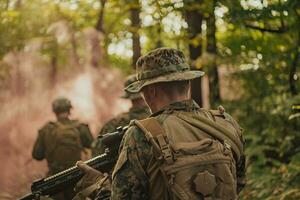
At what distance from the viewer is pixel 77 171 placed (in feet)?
17.1

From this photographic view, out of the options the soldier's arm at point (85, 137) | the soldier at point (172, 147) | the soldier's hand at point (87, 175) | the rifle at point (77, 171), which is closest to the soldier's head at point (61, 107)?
the soldier's arm at point (85, 137)

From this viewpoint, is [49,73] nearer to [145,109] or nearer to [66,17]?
[66,17]

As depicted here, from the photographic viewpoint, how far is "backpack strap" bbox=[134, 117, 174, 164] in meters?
3.81

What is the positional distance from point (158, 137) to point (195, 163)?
0.89 ft

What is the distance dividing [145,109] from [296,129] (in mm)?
4529

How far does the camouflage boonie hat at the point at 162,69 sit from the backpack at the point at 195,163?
0.25 meters

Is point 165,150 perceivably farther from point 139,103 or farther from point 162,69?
point 139,103

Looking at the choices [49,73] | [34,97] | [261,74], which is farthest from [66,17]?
[261,74]

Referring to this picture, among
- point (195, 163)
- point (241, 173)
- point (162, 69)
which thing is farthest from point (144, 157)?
point (241, 173)

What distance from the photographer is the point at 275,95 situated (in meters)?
12.2

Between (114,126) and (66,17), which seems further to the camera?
(66,17)

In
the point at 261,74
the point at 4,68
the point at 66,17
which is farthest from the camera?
the point at 66,17

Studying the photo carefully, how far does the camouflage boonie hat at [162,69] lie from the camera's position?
4098 millimetres

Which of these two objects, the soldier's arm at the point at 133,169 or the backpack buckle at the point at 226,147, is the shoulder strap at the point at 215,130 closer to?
the backpack buckle at the point at 226,147
